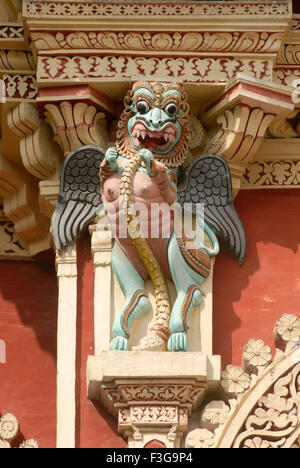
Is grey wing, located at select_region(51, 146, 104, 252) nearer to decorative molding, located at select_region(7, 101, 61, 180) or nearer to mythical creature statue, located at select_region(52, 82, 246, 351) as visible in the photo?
mythical creature statue, located at select_region(52, 82, 246, 351)

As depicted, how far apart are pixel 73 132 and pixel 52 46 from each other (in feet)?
1.25

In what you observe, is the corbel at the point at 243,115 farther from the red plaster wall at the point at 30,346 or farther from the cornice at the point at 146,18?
the red plaster wall at the point at 30,346

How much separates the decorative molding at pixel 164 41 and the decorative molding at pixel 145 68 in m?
0.04

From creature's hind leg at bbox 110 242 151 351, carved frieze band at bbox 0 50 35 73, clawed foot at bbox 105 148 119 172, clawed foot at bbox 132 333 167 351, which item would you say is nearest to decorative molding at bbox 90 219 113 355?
creature's hind leg at bbox 110 242 151 351

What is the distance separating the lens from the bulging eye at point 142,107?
9172 millimetres

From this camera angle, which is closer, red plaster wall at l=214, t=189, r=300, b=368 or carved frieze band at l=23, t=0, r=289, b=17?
red plaster wall at l=214, t=189, r=300, b=368

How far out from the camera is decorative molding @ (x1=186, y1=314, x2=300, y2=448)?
8.80 metres

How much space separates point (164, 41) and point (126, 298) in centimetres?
114

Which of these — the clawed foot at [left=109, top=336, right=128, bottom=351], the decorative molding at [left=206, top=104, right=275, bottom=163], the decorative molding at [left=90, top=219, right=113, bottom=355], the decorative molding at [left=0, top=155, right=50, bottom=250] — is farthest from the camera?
the decorative molding at [left=0, top=155, right=50, bottom=250]

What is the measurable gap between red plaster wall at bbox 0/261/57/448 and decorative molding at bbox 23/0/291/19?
1216 millimetres

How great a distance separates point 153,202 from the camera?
9.06 metres

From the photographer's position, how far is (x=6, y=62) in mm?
9508

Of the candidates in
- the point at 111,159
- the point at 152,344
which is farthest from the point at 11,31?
the point at 152,344

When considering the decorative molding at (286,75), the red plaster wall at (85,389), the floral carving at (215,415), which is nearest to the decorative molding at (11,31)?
the red plaster wall at (85,389)
